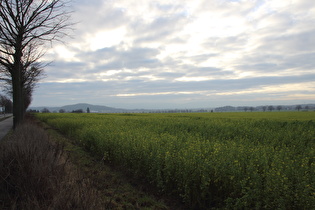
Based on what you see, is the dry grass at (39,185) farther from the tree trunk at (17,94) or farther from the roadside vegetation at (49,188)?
the tree trunk at (17,94)

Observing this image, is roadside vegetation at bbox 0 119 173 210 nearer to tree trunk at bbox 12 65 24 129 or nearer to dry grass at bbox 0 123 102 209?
dry grass at bbox 0 123 102 209

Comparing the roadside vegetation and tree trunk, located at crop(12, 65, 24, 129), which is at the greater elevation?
tree trunk, located at crop(12, 65, 24, 129)

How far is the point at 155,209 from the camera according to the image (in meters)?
4.31

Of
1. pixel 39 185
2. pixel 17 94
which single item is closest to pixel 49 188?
pixel 39 185

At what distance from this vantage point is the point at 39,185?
11.1ft

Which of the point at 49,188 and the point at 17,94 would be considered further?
the point at 17,94

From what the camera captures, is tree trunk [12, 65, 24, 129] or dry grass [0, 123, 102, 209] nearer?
dry grass [0, 123, 102, 209]

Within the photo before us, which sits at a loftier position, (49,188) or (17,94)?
(17,94)

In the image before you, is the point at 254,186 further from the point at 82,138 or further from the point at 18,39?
the point at 18,39

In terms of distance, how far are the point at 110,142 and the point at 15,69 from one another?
704 cm

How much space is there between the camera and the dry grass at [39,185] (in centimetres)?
271

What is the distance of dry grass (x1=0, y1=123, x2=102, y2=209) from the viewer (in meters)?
2.71

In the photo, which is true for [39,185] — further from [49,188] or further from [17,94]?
[17,94]

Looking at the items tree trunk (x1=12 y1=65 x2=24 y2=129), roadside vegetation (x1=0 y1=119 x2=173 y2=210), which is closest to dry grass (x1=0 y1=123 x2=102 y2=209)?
roadside vegetation (x1=0 y1=119 x2=173 y2=210)
